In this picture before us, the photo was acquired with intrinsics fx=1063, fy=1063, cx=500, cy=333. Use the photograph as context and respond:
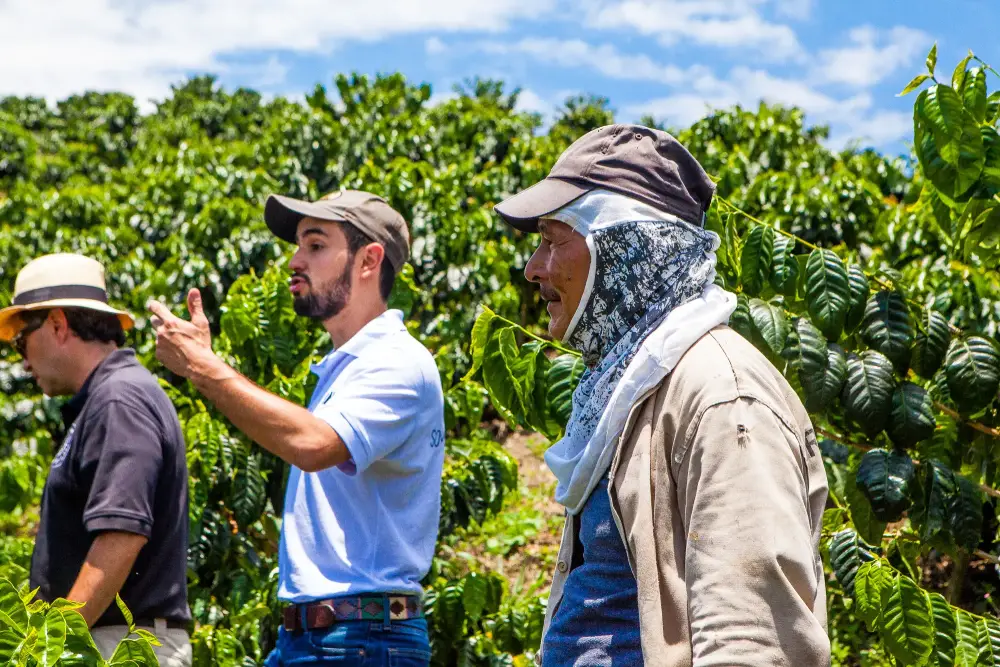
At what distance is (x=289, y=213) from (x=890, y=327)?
5.68ft

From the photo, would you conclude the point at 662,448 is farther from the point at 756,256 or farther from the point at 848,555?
the point at 848,555

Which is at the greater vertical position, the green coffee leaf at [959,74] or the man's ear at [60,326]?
the green coffee leaf at [959,74]

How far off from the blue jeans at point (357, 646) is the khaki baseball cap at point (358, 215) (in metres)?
1.07

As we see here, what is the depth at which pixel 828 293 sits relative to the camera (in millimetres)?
2752

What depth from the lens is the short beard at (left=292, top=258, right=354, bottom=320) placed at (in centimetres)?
293

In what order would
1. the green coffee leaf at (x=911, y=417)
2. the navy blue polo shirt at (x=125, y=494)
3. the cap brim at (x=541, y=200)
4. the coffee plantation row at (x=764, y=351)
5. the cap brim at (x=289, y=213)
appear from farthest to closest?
1. the cap brim at (x=289, y=213)
2. the green coffee leaf at (x=911, y=417)
3. the coffee plantation row at (x=764, y=351)
4. the navy blue polo shirt at (x=125, y=494)
5. the cap brim at (x=541, y=200)

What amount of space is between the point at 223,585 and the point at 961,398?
Answer: 2730 millimetres

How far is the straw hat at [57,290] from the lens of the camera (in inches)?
114

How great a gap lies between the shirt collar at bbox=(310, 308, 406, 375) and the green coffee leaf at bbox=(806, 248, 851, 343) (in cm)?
108

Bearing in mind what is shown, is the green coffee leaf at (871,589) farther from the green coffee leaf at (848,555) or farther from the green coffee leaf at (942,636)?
the green coffee leaf at (848,555)

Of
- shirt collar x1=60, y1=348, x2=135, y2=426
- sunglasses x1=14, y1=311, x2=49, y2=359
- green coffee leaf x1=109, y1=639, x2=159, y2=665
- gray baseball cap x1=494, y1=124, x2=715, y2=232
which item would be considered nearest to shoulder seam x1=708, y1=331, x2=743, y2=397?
gray baseball cap x1=494, y1=124, x2=715, y2=232

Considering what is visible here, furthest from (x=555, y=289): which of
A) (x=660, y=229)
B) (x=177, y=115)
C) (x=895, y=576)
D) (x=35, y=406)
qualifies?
(x=177, y=115)

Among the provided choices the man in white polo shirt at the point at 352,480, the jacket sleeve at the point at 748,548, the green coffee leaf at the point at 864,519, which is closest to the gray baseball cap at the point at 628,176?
the jacket sleeve at the point at 748,548

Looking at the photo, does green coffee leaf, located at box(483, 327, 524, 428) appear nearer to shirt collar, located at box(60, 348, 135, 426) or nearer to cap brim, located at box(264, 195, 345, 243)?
cap brim, located at box(264, 195, 345, 243)
